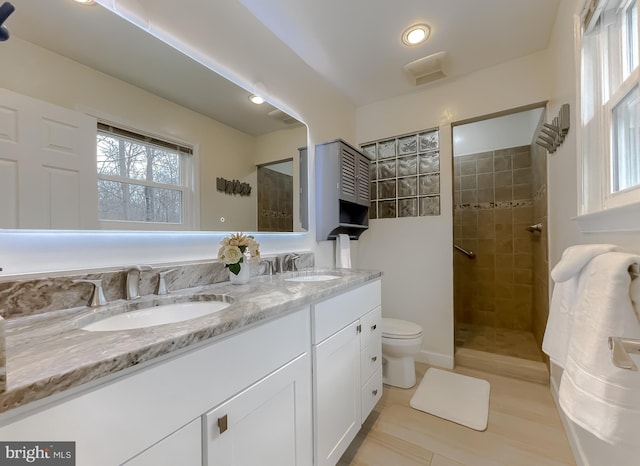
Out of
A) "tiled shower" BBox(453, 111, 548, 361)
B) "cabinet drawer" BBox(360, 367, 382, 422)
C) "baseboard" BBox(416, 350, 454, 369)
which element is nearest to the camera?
"cabinet drawer" BBox(360, 367, 382, 422)

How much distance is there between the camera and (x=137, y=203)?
105cm

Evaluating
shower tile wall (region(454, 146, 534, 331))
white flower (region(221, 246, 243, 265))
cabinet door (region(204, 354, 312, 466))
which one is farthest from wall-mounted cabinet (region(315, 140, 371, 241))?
shower tile wall (region(454, 146, 534, 331))

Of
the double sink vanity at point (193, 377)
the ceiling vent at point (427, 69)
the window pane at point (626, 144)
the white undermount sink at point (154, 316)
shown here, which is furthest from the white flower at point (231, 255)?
the ceiling vent at point (427, 69)

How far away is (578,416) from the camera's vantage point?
1.98ft

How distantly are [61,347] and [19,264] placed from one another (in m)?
0.47

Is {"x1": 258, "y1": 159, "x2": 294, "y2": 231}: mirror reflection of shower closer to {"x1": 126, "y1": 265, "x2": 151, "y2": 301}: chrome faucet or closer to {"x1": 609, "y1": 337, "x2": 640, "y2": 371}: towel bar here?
{"x1": 126, "y1": 265, "x2": 151, "y2": 301}: chrome faucet

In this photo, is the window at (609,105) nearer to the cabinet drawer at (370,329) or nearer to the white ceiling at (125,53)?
the cabinet drawer at (370,329)

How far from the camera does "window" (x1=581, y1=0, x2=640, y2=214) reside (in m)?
0.94

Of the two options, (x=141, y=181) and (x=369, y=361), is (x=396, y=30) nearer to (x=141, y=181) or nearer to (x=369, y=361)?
(x=141, y=181)

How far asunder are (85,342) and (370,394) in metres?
1.39

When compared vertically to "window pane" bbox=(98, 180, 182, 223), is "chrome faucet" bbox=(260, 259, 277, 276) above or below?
below

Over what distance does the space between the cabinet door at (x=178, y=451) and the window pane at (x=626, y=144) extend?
5.10ft

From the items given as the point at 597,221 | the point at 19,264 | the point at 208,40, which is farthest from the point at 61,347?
the point at 597,221

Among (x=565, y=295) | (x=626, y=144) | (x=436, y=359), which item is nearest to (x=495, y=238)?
(x=436, y=359)
